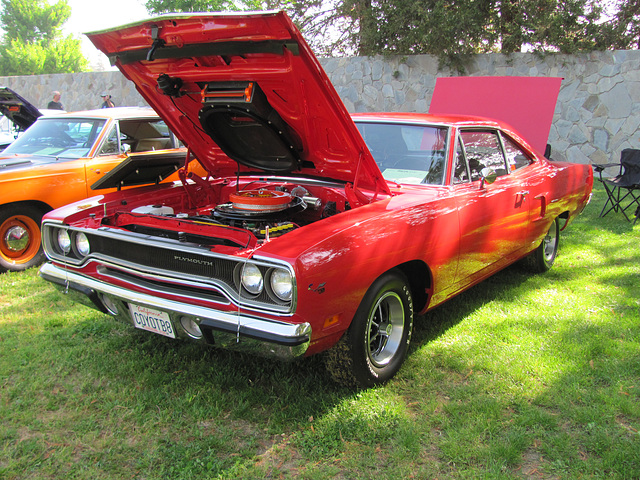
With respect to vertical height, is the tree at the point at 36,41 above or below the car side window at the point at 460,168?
above

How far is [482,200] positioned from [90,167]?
4.07 metres

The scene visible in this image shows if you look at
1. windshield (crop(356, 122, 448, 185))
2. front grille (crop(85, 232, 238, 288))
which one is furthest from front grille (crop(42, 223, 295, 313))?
windshield (crop(356, 122, 448, 185))

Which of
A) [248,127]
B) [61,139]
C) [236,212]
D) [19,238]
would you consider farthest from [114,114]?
[236,212]

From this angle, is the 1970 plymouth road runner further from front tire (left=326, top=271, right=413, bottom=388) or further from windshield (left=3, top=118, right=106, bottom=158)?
windshield (left=3, top=118, right=106, bottom=158)

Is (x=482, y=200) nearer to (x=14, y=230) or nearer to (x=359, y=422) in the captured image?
(x=359, y=422)

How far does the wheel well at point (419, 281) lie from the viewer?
10.1 ft

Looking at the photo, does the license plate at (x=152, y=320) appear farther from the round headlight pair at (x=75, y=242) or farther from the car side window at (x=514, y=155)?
the car side window at (x=514, y=155)

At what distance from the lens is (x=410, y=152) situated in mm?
3570

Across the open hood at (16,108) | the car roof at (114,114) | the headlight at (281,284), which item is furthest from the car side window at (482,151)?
the open hood at (16,108)

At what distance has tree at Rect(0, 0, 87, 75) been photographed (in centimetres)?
3391

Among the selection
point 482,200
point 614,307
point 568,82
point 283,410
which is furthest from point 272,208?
point 568,82

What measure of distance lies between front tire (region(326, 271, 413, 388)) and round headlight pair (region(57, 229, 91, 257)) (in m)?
1.61

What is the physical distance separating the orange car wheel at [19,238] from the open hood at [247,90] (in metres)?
2.37

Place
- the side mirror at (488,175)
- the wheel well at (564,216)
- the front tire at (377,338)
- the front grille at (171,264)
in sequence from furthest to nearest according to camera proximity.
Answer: the wheel well at (564,216), the side mirror at (488,175), the front tire at (377,338), the front grille at (171,264)
